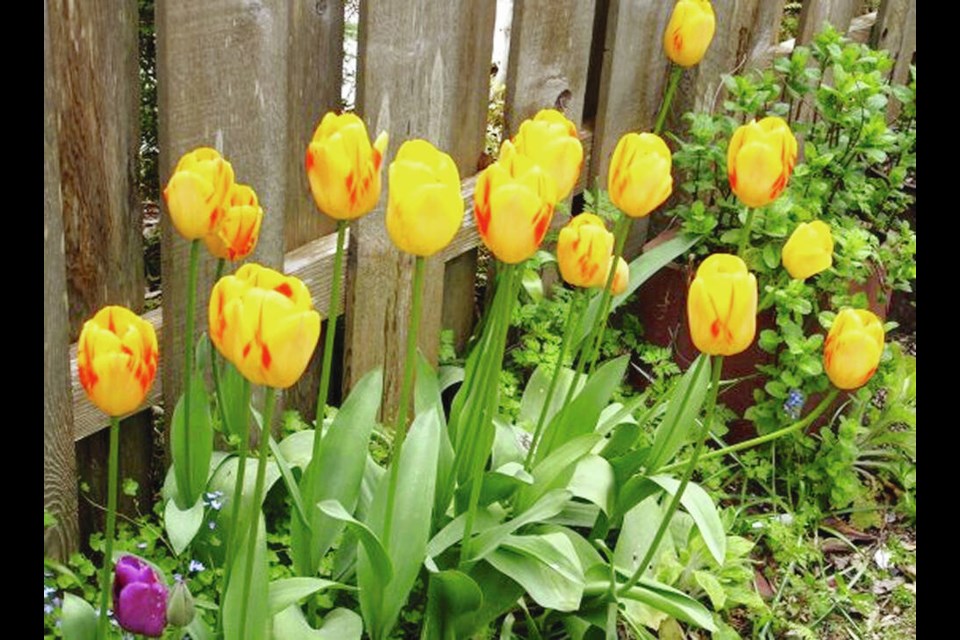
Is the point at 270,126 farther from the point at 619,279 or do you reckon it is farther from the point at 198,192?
the point at 619,279

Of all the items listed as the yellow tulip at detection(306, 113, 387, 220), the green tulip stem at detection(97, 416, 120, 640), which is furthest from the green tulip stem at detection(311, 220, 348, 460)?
the green tulip stem at detection(97, 416, 120, 640)

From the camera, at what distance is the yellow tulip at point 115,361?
1431 mm

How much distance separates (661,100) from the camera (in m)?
3.25

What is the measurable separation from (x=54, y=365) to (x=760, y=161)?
1.11 meters

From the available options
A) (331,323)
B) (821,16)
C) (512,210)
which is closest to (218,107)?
(331,323)

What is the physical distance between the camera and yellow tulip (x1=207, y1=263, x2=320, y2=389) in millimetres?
Result: 1357

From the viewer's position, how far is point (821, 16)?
3.70 meters

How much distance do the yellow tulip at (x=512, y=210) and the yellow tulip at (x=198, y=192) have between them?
0.33 metres

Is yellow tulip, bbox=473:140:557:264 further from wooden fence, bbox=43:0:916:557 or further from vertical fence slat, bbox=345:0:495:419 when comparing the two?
vertical fence slat, bbox=345:0:495:419

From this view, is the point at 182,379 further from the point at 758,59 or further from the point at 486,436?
the point at 758,59

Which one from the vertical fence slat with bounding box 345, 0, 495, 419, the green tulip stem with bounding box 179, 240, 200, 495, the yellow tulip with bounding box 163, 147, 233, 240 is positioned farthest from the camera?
the vertical fence slat with bounding box 345, 0, 495, 419

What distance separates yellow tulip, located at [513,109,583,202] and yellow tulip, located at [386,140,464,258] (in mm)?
282

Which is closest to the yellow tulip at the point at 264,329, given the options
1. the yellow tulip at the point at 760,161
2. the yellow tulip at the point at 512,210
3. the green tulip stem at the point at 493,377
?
the yellow tulip at the point at 512,210
